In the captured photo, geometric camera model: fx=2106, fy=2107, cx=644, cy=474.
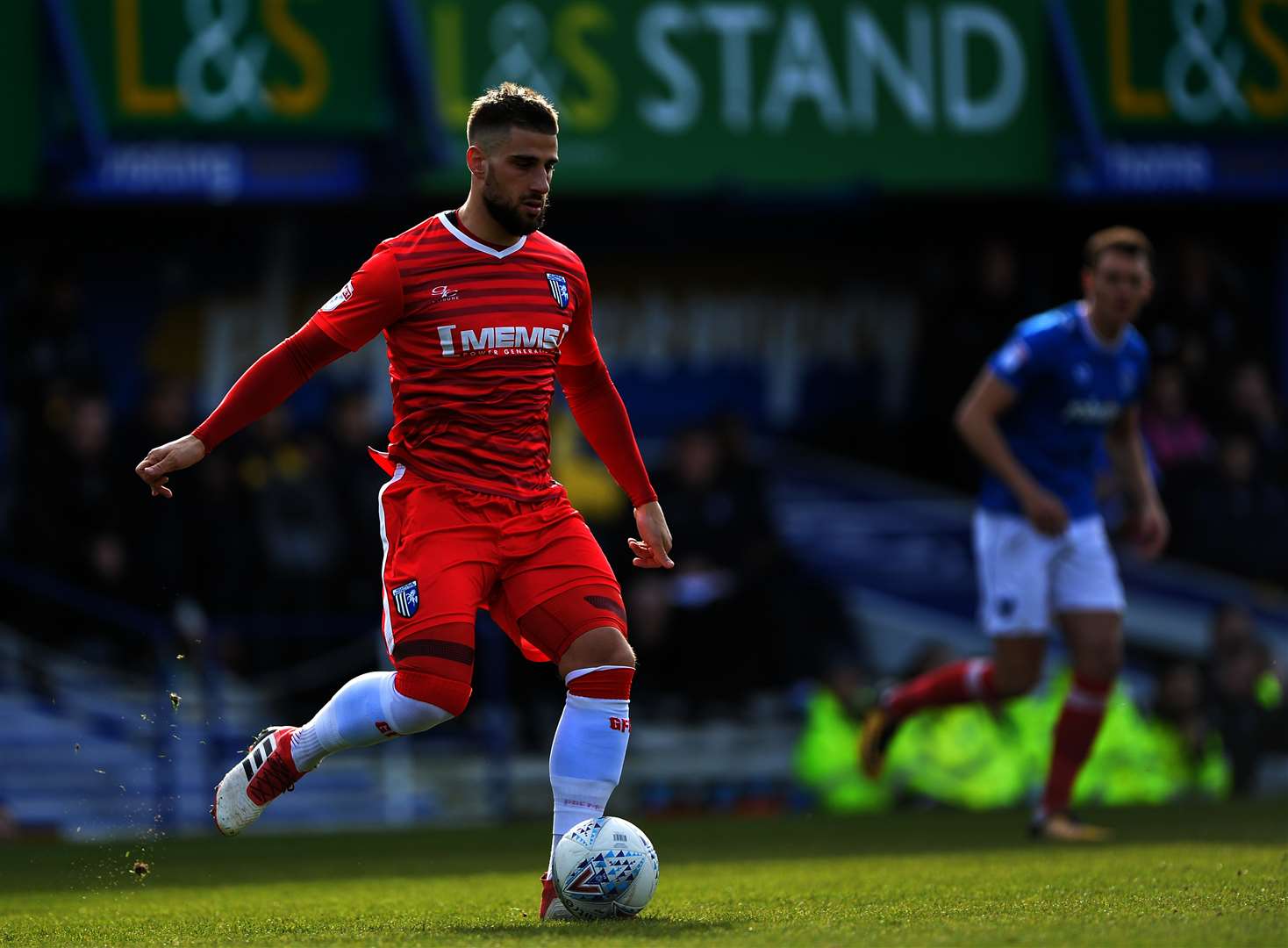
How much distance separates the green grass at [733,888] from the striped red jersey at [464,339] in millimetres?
1248

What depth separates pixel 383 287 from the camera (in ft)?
18.5

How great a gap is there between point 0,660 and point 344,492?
7.19 ft

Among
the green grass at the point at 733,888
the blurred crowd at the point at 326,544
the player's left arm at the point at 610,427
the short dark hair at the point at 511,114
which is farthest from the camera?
the blurred crowd at the point at 326,544

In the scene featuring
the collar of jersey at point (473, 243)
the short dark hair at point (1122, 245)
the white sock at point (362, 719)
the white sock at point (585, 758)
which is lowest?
the white sock at point (585, 758)

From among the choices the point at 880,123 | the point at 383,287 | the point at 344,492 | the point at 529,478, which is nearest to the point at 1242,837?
the point at 529,478

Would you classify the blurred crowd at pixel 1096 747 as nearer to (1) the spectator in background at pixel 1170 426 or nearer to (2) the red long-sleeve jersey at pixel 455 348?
(1) the spectator in background at pixel 1170 426

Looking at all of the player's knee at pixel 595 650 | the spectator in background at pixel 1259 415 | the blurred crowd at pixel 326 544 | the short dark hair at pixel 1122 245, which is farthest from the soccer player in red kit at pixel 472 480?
the spectator in background at pixel 1259 415

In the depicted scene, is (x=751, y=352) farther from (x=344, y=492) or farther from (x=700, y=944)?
(x=700, y=944)

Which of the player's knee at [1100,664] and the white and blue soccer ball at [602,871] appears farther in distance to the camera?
the player's knee at [1100,664]

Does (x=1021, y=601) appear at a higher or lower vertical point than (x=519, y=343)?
lower

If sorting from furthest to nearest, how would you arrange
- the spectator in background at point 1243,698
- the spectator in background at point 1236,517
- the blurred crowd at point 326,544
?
the spectator in background at point 1236,517, the spectator in background at point 1243,698, the blurred crowd at point 326,544

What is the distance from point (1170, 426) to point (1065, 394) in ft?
20.8

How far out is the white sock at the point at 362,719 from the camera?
5.52 meters

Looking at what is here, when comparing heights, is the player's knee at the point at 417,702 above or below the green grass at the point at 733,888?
above
